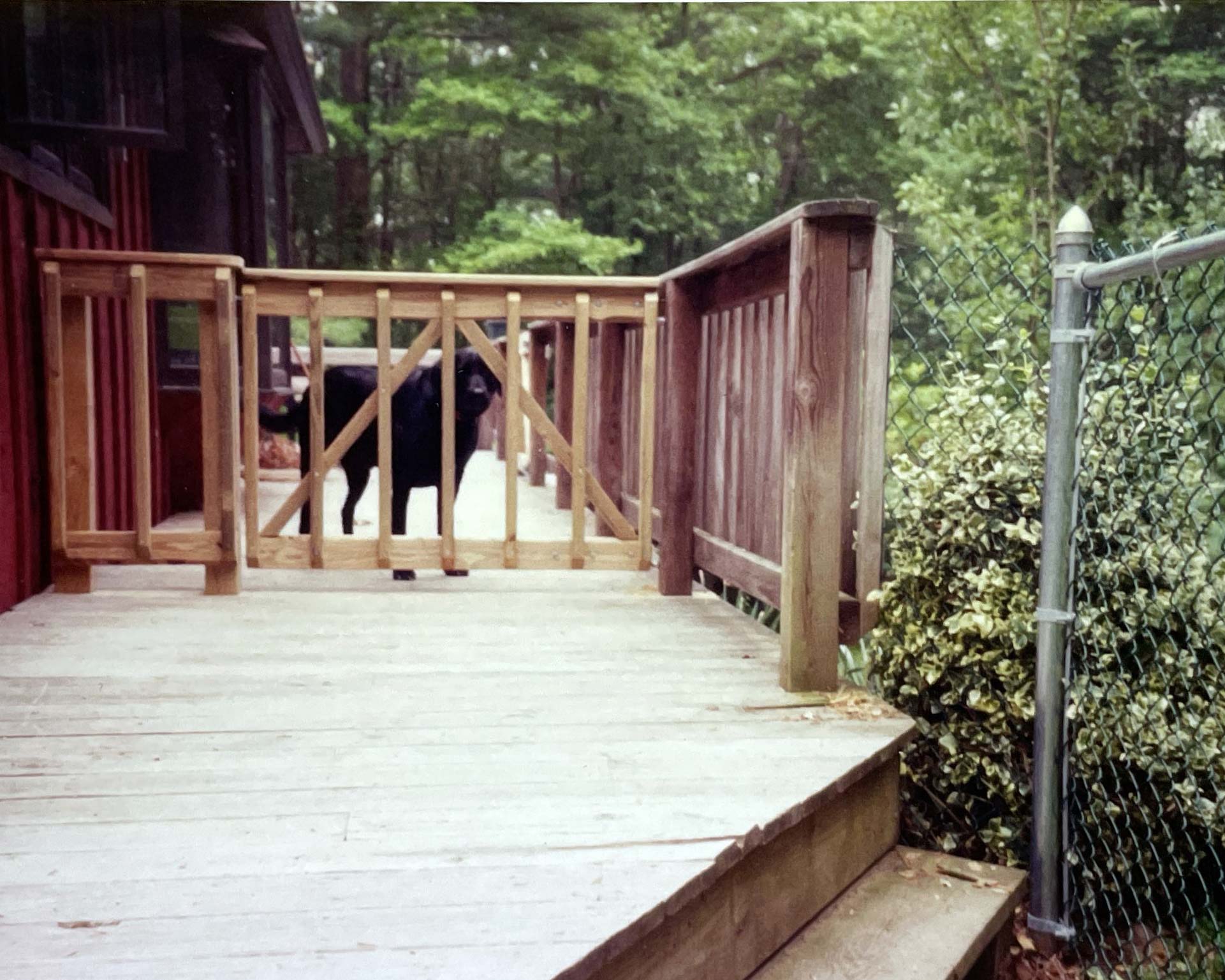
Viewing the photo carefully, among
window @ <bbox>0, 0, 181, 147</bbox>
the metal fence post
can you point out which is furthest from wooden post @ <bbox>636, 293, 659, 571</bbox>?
window @ <bbox>0, 0, 181, 147</bbox>

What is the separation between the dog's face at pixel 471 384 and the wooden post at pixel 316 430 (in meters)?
0.61

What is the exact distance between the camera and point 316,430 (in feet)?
11.7

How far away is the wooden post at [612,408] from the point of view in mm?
4793

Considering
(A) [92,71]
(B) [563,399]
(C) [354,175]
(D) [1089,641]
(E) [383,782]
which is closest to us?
(E) [383,782]

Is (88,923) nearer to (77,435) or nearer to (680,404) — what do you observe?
(680,404)

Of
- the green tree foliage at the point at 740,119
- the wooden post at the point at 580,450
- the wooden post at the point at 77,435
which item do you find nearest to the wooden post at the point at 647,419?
the wooden post at the point at 580,450

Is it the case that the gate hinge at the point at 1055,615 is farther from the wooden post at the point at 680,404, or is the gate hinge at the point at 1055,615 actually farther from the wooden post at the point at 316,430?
the wooden post at the point at 316,430

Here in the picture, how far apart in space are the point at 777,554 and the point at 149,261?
2.14m

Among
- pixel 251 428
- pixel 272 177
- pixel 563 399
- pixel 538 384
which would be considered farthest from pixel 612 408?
pixel 272 177

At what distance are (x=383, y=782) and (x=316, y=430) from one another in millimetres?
1938

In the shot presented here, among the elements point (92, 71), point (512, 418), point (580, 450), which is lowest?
point (580, 450)

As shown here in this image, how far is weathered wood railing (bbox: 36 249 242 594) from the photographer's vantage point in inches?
129

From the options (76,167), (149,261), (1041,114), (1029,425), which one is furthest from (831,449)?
(1041,114)

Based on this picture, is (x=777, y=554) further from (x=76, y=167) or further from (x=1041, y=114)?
(x=1041, y=114)
